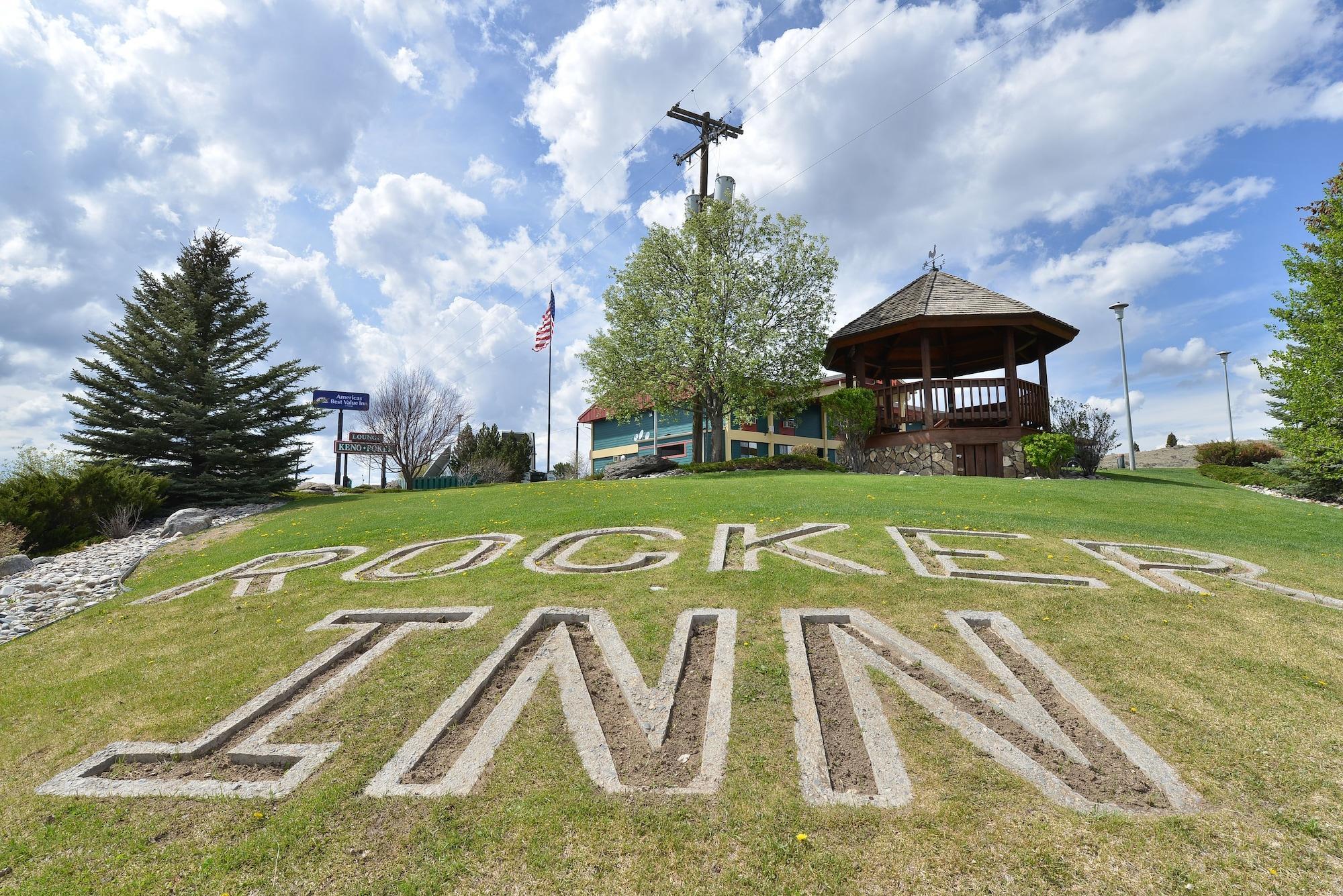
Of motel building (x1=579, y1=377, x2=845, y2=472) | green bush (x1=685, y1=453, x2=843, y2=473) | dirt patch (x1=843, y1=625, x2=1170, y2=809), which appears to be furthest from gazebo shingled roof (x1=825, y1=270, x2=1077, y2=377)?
dirt patch (x1=843, y1=625, x2=1170, y2=809)

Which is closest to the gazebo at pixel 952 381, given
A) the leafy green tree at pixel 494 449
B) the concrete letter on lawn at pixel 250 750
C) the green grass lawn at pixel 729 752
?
the green grass lawn at pixel 729 752

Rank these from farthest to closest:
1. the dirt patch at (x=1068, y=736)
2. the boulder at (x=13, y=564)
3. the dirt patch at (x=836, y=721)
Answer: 1. the boulder at (x=13, y=564)
2. the dirt patch at (x=836, y=721)
3. the dirt patch at (x=1068, y=736)

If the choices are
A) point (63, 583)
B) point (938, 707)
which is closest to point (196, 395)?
point (63, 583)

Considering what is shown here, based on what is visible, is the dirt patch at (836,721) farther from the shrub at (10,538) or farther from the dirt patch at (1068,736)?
the shrub at (10,538)

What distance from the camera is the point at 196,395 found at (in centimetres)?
2048

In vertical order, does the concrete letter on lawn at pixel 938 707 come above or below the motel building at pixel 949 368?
below

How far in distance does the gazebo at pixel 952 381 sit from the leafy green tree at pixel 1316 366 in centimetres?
545

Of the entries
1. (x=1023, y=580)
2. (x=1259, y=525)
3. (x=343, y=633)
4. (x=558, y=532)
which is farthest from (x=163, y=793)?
(x=1259, y=525)

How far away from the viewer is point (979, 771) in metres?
4.02

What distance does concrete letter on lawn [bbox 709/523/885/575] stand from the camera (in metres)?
7.89

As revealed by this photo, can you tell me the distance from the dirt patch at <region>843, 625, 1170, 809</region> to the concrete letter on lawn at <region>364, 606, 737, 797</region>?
1.24 metres

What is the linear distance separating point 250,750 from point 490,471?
34422 millimetres

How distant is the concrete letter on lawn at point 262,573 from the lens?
839cm

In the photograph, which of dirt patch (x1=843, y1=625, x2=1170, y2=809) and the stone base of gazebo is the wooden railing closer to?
the stone base of gazebo
